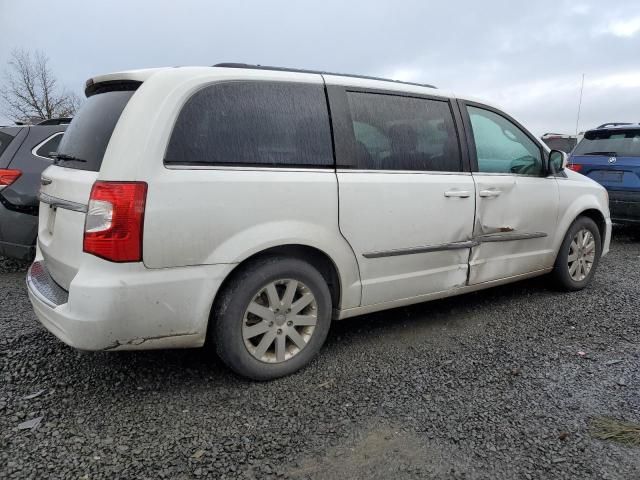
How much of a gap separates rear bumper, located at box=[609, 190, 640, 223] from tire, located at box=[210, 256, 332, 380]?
567 centimetres

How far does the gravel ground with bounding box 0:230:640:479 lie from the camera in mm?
2191

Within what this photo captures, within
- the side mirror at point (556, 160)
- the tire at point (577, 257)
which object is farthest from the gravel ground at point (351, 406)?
the side mirror at point (556, 160)

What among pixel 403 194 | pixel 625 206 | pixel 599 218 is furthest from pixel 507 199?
pixel 625 206

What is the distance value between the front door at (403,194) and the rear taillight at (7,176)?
328 cm

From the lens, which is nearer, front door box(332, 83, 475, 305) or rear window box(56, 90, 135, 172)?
rear window box(56, 90, 135, 172)

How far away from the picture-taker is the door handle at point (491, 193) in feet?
12.0

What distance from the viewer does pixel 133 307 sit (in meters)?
2.42

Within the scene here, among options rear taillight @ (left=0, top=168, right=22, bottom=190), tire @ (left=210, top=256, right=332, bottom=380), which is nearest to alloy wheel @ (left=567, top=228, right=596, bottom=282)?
tire @ (left=210, top=256, right=332, bottom=380)

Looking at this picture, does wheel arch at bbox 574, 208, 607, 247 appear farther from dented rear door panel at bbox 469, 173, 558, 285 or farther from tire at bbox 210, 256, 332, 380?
tire at bbox 210, 256, 332, 380

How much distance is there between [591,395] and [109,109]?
3.11m

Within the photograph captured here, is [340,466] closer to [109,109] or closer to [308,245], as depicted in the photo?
→ [308,245]

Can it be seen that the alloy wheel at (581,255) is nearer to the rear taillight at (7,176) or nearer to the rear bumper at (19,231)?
the rear bumper at (19,231)

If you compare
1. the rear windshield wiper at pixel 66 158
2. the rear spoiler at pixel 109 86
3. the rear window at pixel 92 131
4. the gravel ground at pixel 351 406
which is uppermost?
the rear spoiler at pixel 109 86

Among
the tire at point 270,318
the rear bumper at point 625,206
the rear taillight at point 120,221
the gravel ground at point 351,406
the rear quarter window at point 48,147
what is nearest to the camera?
the gravel ground at point 351,406
